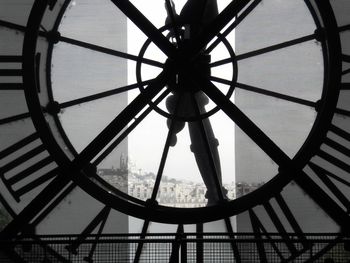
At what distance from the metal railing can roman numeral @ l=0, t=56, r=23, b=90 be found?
1.08 m

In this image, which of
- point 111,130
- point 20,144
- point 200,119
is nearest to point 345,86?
point 200,119

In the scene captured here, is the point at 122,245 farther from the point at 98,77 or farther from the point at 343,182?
the point at 343,182

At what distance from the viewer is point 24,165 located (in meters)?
3.75

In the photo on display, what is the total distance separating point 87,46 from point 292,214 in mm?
1835

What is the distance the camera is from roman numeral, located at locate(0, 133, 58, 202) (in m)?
3.70

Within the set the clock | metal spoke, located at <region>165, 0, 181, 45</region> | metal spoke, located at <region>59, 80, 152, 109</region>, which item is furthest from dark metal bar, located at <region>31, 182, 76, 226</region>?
metal spoke, located at <region>165, 0, 181, 45</region>

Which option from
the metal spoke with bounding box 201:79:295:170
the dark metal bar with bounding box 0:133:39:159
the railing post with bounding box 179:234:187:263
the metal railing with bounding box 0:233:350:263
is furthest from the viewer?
the dark metal bar with bounding box 0:133:39:159

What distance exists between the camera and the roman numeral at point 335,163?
12.0 ft

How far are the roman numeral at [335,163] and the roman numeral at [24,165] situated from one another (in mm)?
1794

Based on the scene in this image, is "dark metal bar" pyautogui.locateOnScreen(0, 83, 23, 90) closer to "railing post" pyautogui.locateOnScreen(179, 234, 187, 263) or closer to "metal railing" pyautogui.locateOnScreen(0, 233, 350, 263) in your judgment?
"metal railing" pyautogui.locateOnScreen(0, 233, 350, 263)

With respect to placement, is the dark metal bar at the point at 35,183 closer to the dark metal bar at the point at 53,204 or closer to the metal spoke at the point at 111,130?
the dark metal bar at the point at 53,204

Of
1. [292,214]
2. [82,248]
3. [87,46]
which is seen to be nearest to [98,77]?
[87,46]

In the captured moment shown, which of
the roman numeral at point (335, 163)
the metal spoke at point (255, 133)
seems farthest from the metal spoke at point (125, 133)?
the roman numeral at point (335, 163)

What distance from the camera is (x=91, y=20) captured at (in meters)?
3.84
